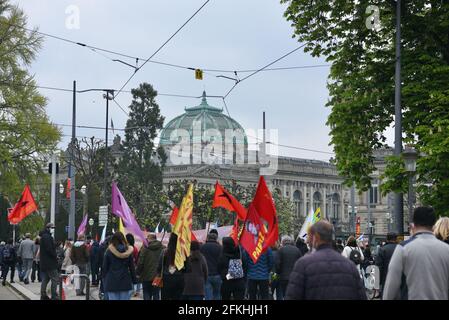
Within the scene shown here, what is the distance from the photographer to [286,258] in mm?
19172

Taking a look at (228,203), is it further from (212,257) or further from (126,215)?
(212,257)

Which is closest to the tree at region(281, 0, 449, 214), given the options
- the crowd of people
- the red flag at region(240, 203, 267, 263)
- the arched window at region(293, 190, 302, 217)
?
the crowd of people

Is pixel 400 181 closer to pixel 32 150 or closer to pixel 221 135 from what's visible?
pixel 32 150

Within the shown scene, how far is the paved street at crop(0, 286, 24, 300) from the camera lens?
83.1ft

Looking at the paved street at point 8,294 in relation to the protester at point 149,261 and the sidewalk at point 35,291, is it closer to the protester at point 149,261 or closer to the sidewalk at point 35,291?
the sidewalk at point 35,291

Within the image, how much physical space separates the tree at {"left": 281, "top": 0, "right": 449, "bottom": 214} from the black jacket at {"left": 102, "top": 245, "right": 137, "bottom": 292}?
12.7 metres

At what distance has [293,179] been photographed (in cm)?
15500

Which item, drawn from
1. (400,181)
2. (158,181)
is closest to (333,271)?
(400,181)

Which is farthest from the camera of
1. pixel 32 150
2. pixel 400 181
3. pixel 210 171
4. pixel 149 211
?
pixel 210 171

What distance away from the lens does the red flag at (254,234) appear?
15.9m

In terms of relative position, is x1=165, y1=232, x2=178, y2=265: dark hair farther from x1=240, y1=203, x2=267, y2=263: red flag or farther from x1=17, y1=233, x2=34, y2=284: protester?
x1=17, y1=233, x2=34, y2=284: protester

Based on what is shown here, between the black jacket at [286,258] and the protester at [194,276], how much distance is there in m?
3.49
